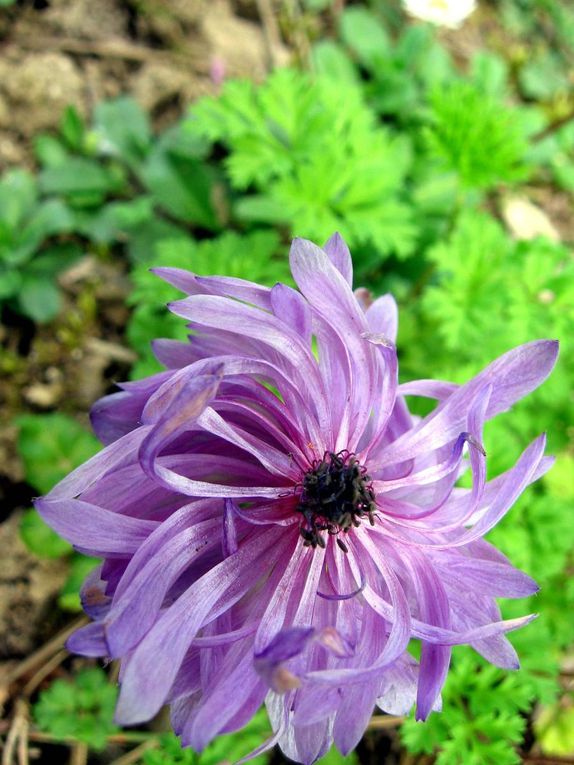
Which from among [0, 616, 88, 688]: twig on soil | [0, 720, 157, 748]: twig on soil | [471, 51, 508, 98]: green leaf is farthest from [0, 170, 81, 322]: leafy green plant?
[471, 51, 508, 98]: green leaf

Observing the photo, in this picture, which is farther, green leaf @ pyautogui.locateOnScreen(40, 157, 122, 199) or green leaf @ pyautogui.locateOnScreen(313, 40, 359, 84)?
green leaf @ pyautogui.locateOnScreen(313, 40, 359, 84)

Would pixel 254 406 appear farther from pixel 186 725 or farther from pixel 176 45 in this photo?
pixel 176 45

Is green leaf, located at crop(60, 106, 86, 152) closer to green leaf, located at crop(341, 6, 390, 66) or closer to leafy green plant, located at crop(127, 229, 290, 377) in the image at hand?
leafy green plant, located at crop(127, 229, 290, 377)

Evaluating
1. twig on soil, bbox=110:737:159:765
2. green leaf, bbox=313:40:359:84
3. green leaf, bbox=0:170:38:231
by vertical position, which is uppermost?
green leaf, bbox=313:40:359:84

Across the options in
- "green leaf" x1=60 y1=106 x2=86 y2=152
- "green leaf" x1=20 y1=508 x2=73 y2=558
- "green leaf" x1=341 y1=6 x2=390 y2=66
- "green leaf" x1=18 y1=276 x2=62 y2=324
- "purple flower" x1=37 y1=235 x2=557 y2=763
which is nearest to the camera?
"purple flower" x1=37 y1=235 x2=557 y2=763

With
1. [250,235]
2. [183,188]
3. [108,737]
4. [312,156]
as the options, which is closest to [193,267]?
[250,235]

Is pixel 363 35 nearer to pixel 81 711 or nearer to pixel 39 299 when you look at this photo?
pixel 39 299

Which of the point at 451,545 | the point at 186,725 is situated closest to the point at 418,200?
the point at 451,545
